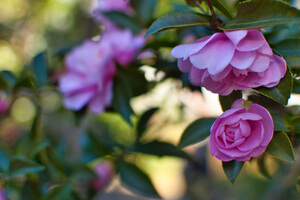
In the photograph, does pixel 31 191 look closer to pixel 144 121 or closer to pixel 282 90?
pixel 144 121

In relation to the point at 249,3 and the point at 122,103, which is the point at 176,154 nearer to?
the point at 122,103

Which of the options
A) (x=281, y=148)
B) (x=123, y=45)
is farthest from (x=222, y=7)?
(x=123, y=45)

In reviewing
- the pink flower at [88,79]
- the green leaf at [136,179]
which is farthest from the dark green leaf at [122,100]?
the green leaf at [136,179]

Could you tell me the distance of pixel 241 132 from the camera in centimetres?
33

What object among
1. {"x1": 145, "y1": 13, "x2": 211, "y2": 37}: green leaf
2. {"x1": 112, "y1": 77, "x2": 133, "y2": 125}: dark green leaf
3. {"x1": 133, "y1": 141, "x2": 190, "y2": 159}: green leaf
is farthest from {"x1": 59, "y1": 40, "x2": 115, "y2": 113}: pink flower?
{"x1": 145, "y1": 13, "x2": 211, "y2": 37}: green leaf

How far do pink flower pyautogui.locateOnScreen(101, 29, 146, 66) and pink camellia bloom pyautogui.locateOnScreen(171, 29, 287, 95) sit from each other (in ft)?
0.90

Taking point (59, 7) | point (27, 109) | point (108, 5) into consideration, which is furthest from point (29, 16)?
point (108, 5)

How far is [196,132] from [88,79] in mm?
272

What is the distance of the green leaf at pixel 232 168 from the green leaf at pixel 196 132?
0.04m

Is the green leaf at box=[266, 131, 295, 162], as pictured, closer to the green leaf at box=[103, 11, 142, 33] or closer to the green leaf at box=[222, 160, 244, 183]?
the green leaf at box=[222, 160, 244, 183]

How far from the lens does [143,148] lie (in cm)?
66

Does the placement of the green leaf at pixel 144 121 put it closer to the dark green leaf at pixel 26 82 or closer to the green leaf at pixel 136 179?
the green leaf at pixel 136 179

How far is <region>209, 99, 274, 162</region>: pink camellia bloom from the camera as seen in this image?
321 mm

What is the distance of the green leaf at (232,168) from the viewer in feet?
1.12
